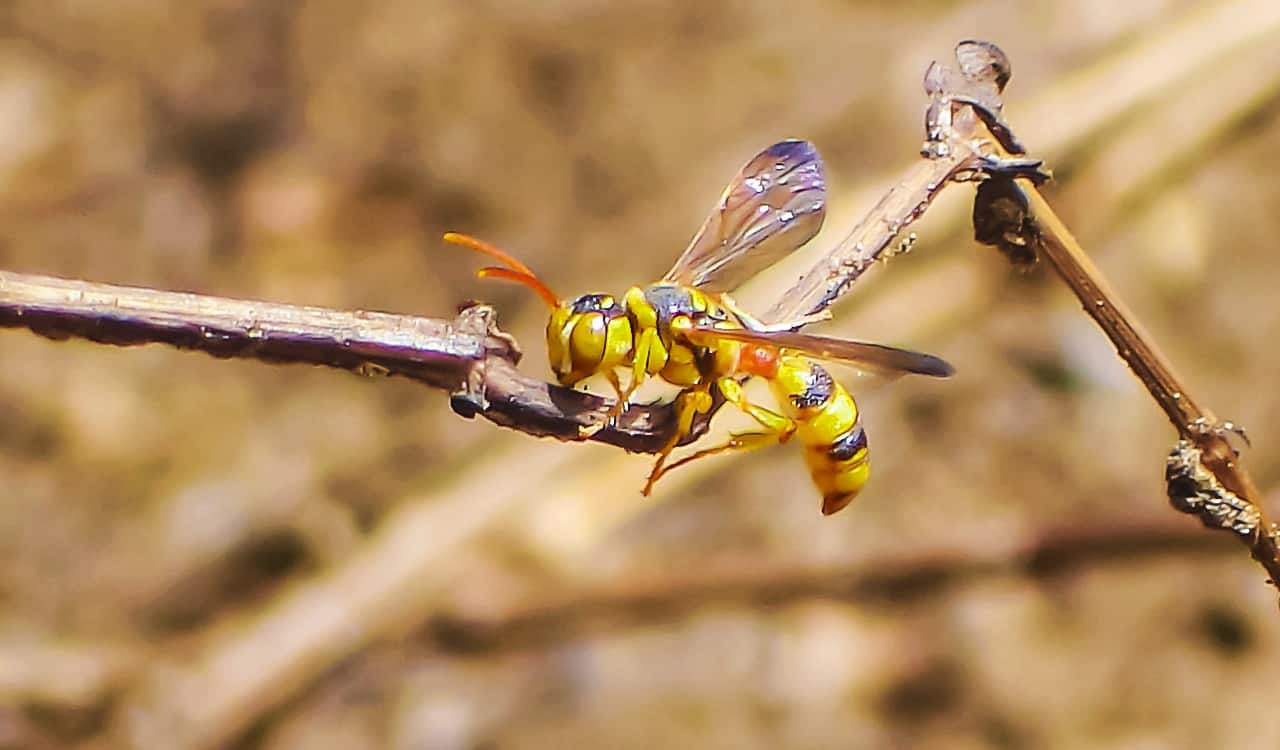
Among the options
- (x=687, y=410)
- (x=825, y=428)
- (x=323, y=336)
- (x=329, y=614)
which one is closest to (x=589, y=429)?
(x=687, y=410)

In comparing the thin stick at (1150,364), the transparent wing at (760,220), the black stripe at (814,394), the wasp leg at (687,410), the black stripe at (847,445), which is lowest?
the thin stick at (1150,364)

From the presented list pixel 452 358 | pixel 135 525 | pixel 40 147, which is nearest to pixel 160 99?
pixel 40 147

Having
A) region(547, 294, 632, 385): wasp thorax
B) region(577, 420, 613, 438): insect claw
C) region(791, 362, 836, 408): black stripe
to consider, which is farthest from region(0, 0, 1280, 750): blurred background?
region(577, 420, 613, 438): insect claw

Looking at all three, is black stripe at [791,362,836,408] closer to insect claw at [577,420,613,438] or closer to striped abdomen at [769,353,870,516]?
striped abdomen at [769,353,870,516]

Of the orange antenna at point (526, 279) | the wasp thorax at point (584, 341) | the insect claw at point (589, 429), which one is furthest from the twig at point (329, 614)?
the insect claw at point (589, 429)

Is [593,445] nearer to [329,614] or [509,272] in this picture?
[329,614]

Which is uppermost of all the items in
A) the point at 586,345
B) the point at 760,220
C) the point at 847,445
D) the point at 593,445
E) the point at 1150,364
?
the point at 593,445

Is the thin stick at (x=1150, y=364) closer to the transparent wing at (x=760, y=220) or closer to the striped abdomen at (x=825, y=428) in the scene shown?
the striped abdomen at (x=825, y=428)
